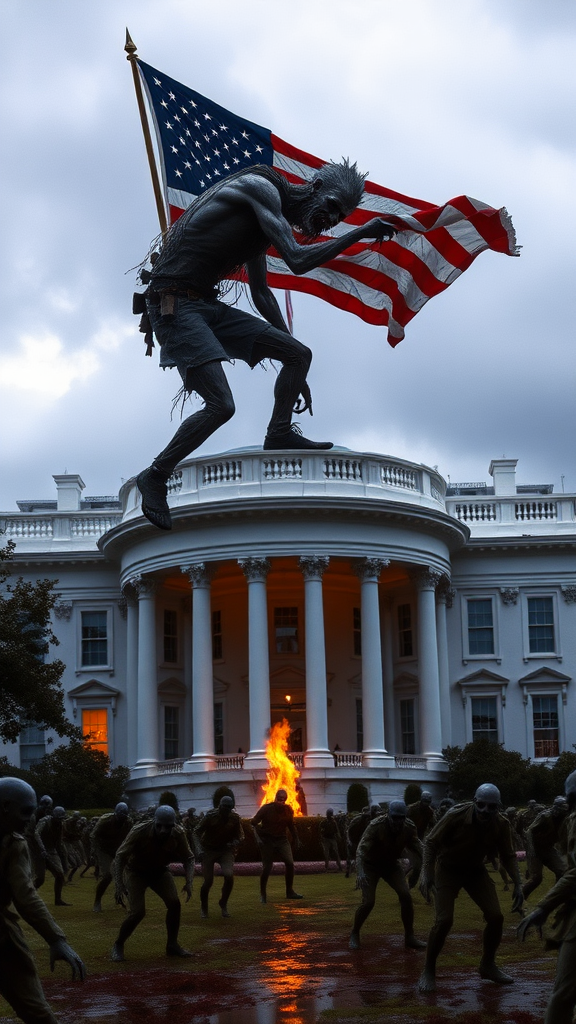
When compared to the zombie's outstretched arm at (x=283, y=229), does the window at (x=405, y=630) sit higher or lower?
higher

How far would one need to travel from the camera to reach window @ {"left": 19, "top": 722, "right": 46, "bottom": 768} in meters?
52.8

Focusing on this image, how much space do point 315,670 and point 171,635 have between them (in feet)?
28.0

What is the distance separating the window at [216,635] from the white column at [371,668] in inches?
263

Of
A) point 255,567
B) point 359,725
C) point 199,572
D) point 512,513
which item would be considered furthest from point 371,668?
point 512,513

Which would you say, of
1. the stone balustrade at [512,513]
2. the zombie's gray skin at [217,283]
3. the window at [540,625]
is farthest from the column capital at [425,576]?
the zombie's gray skin at [217,283]

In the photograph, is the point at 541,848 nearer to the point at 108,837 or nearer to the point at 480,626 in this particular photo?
the point at 108,837

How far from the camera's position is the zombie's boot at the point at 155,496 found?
670 cm

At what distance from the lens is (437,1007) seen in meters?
12.1

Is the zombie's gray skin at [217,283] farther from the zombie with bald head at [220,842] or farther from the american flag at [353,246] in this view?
the zombie with bald head at [220,842]

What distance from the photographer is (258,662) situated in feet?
152

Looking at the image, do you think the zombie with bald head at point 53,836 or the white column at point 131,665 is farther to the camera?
the white column at point 131,665

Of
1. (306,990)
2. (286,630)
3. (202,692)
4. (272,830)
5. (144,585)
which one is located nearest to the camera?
(306,990)

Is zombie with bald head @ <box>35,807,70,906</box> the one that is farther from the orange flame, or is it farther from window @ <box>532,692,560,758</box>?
window @ <box>532,692,560,758</box>

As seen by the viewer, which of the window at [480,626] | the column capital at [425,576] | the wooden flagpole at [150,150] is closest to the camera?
the wooden flagpole at [150,150]
